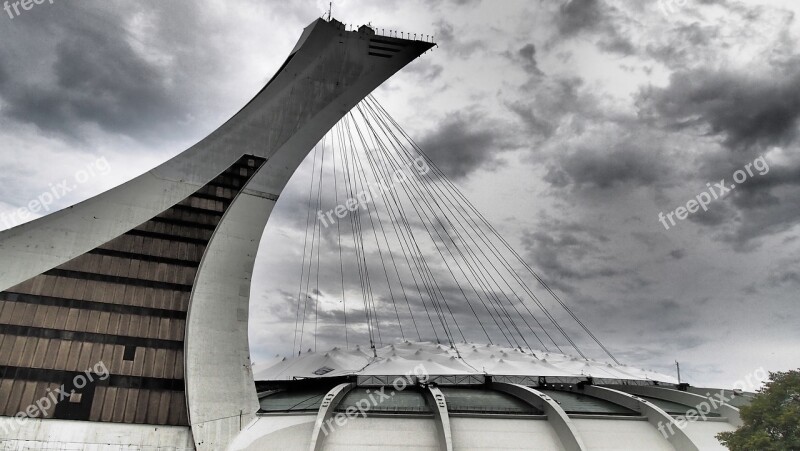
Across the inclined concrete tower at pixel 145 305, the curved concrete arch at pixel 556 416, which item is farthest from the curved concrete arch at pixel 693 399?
the inclined concrete tower at pixel 145 305

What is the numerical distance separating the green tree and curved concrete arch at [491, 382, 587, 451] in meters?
7.81

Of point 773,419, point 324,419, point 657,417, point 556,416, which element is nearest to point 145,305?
point 324,419

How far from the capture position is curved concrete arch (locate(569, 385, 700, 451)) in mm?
24938

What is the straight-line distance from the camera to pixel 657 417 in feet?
86.9

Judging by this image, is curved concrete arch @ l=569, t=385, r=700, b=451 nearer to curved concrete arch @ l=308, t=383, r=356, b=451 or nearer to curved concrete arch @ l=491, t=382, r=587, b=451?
curved concrete arch @ l=491, t=382, r=587, b=451

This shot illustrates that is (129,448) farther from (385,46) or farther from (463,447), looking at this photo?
(385,46)

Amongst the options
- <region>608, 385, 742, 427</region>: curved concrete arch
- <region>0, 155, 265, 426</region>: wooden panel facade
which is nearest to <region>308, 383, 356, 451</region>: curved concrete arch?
<region>0, 155, 265, 426</region>: wooden panel facade

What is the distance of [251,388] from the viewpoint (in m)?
29.0

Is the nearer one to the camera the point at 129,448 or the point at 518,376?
the point at 129,448

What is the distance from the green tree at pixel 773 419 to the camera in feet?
70.9

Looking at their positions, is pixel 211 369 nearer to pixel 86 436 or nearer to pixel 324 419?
pixel 86 436

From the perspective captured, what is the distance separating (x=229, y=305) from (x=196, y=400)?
6.78 m

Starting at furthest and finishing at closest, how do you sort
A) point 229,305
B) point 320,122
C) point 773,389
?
point 320,122 < point 229,305 < point 773,389

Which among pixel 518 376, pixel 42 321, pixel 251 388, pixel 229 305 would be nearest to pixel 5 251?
pixel 42 321
